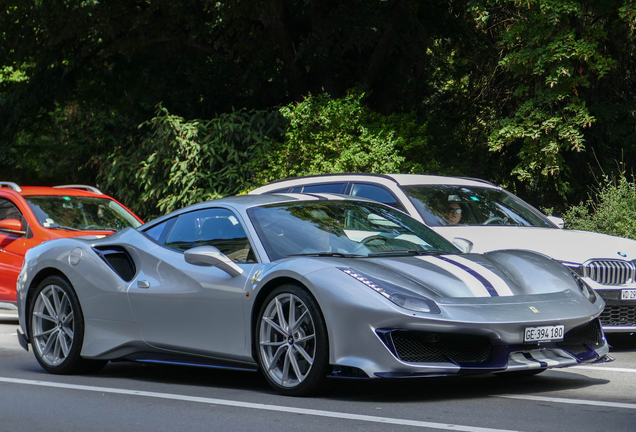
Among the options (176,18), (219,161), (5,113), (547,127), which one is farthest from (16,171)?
(547,127)

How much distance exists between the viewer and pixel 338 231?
6625 mm

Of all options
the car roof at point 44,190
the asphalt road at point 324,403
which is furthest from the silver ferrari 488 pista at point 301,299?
the car roof at point 44,190

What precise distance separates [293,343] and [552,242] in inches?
145

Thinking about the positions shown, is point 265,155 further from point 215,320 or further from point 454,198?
point 215,320

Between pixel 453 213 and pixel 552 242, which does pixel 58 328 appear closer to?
pixel 453 213

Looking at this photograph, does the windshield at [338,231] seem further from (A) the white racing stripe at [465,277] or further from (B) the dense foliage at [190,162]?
(B) the dense foliage at [190,162]

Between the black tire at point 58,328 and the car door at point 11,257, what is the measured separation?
3.48m

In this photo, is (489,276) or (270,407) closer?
(270,407)

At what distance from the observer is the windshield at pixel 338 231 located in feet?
21.2

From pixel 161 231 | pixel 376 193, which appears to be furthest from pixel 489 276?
pixel 376 193

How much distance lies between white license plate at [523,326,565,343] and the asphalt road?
15.4 inches

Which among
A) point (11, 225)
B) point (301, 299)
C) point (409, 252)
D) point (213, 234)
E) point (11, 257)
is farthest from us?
point (11, 257)

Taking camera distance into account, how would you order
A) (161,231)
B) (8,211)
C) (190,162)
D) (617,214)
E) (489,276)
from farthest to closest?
(190,162), (617,214), (8,211), (161,231), (489,276)

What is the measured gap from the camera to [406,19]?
21.9 m
